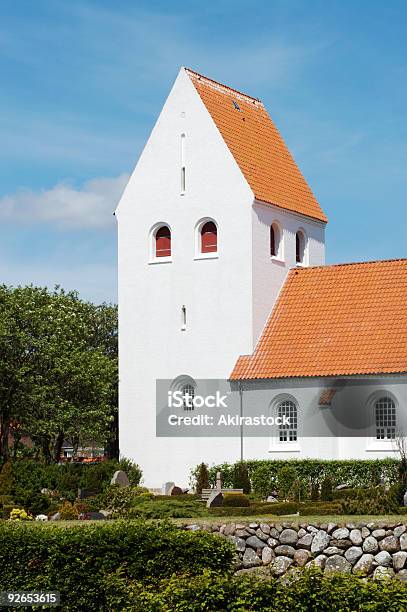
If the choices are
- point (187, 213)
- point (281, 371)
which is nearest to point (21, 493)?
point (281, 371)

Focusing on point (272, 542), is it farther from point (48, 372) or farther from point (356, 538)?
point (48, 372)

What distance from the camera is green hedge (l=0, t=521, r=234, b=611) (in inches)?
664

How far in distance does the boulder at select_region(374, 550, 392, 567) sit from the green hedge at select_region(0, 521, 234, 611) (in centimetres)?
250

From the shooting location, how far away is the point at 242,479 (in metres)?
38.6

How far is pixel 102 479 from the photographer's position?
40969mm

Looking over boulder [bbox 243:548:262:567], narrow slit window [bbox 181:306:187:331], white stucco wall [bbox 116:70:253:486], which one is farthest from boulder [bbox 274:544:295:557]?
narrow slit window [bbox 181:306:187:331]

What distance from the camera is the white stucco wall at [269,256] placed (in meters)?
42.3

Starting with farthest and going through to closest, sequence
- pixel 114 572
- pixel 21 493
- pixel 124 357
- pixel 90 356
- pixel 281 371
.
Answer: pixel 90 356, pixel 124 357, pixel 281 371, pixel 21 493, pixel 114 572

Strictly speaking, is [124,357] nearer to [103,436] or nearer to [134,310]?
[134,310]

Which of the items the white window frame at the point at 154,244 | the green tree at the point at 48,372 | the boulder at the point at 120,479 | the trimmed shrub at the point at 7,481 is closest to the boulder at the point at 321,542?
the trimmed shrub at the point at 7,481

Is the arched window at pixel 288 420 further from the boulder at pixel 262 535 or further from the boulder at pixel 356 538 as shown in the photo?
the boulder at pixel 356 538

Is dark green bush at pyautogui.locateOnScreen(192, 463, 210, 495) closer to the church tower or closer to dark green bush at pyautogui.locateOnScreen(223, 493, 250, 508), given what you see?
the church tower

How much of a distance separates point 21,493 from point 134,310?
14.2 meters

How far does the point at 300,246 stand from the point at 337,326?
5.86 meters
